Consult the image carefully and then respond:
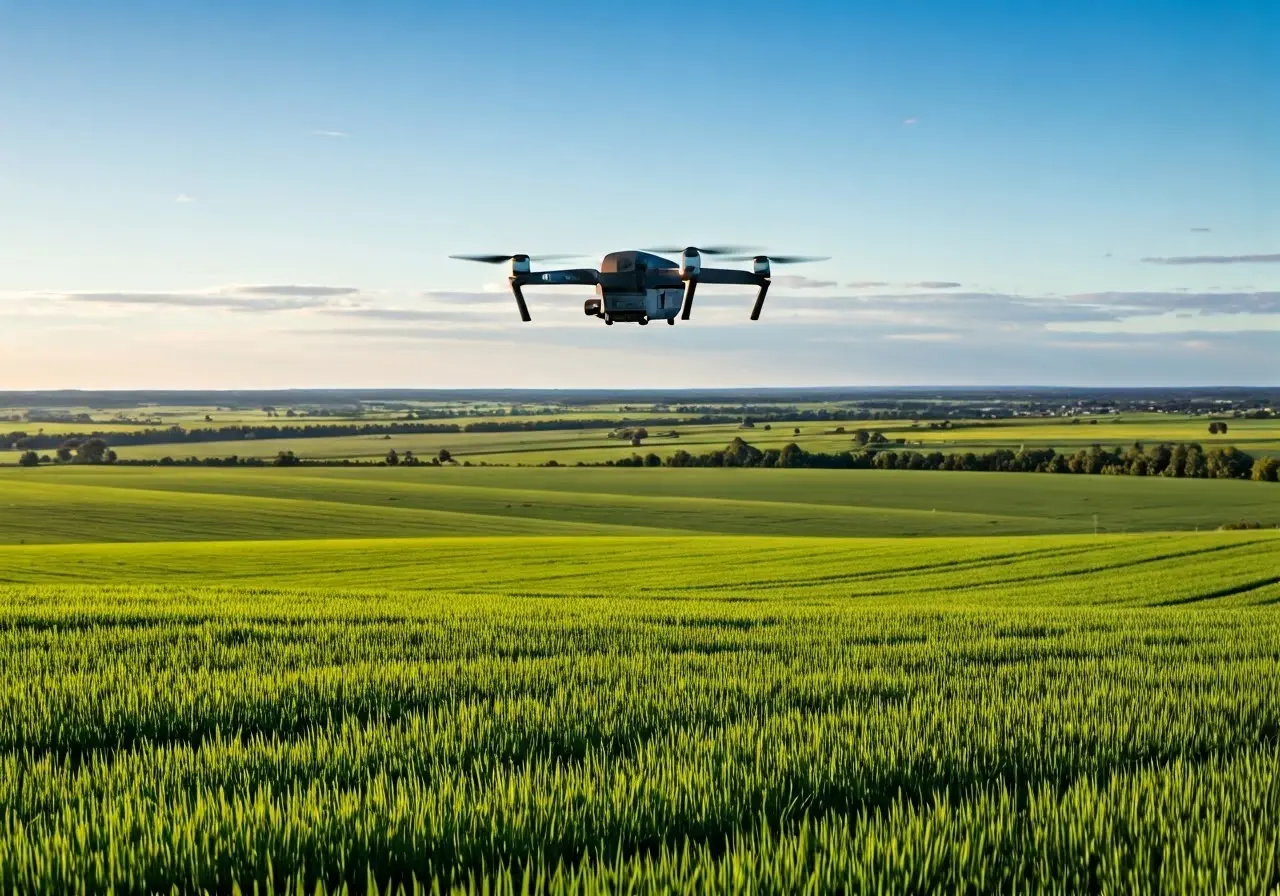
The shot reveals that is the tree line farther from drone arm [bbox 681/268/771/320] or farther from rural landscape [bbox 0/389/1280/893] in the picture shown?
drone arm [bbox 681/268/771/320]

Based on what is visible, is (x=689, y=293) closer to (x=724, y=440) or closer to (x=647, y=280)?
(x=647, y=280)

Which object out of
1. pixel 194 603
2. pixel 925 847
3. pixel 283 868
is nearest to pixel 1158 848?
pixel 925 847

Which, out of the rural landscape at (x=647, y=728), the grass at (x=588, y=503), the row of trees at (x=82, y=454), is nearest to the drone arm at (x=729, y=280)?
the rural landscape at (x=647, y=728)

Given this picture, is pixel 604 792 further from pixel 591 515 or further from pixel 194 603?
pixel 591 515

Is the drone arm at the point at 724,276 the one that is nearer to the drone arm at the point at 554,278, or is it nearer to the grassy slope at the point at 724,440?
the drone arm at the point at 554,278

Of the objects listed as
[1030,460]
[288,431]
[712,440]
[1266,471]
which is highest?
[712,440]

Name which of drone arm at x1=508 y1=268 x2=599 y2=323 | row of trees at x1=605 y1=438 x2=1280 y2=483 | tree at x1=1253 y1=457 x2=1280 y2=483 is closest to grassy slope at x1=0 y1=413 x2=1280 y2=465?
row of trees at x1=605 y1=438 x2=1280 y2=483

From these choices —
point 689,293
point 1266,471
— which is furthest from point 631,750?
point 1266,471
